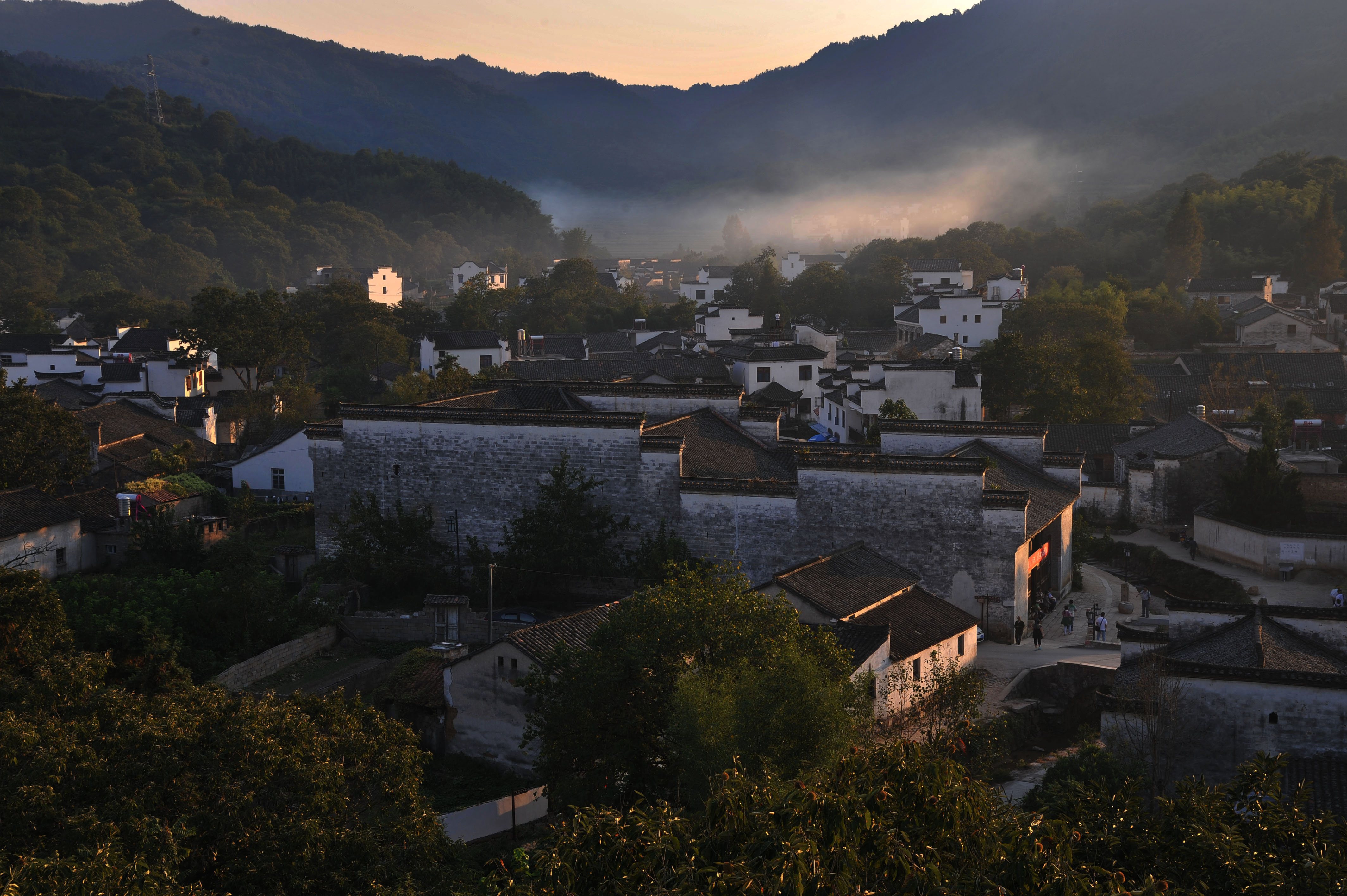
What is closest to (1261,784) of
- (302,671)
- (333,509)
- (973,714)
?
(973,714)

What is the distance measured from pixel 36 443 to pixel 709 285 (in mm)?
57930

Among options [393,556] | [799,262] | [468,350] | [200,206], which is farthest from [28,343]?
[200,206]

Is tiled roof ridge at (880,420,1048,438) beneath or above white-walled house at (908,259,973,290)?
beneath

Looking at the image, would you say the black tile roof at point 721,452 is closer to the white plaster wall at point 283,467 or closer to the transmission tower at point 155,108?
the white plaster wall at point 283,467

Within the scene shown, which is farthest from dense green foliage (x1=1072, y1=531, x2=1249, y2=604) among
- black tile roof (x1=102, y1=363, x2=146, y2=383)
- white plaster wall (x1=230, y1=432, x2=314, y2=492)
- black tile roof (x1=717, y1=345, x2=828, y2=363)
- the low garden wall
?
black tile roof (x1=102, y1=363, x2=146, y2=383)

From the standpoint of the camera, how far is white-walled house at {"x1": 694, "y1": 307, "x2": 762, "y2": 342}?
61.0m

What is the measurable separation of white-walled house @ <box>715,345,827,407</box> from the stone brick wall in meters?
25.5

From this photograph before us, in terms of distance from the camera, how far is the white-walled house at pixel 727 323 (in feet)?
200

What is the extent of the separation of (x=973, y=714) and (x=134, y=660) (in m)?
13.8

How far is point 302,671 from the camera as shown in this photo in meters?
21.5

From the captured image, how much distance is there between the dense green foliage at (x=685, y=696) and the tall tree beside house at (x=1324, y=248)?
6098 centimetres

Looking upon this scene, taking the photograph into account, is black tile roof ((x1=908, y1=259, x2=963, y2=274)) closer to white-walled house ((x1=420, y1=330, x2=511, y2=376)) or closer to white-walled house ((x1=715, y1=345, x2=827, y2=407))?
white-walled house ((x1=715, y1=345, x2=827, y2=407))

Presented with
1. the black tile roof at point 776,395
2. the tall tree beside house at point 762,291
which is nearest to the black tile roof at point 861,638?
the black tile roof at point 776,395

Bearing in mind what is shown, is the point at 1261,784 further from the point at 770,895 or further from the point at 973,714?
the point at 973,714
